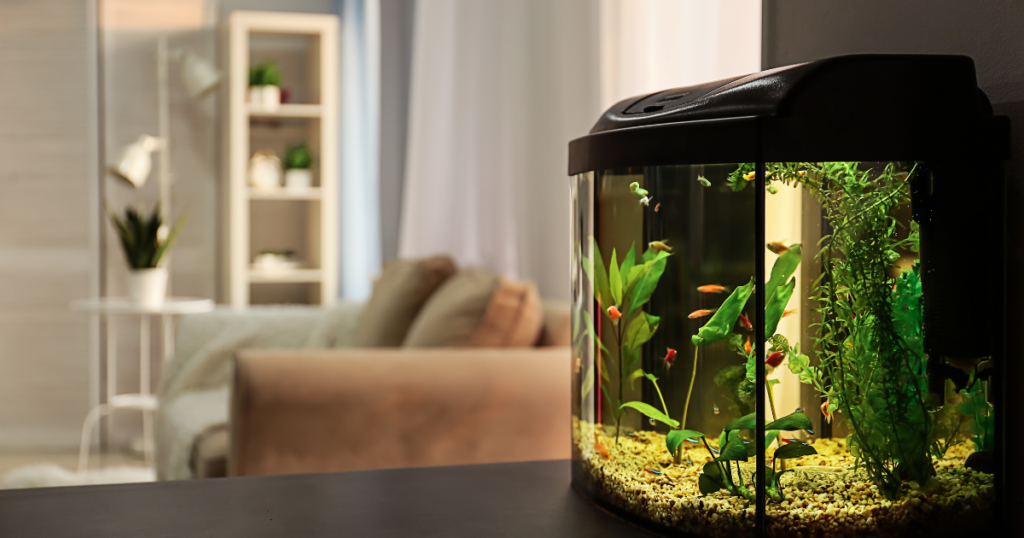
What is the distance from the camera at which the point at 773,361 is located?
21.4 inches

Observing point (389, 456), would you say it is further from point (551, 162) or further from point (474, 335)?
point (551, 162)

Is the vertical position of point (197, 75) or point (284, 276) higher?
point (197, 75)

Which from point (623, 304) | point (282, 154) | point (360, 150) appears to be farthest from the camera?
point (282, 154)

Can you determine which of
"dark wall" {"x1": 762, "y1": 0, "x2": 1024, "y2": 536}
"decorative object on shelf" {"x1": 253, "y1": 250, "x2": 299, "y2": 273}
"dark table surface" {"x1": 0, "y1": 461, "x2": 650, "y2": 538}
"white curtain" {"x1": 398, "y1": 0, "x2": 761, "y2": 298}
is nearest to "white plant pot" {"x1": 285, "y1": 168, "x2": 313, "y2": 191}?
"decorative object on shelf" {"x1": 253, "y1": 250, "x2": 299, "y2": 273}

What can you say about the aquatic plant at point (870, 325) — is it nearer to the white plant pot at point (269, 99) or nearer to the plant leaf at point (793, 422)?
the plant leaf at point (793, 422)

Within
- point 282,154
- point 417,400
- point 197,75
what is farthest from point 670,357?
point 282,154

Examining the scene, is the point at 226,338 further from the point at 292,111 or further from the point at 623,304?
the point at 623,304

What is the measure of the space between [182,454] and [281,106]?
2335mm

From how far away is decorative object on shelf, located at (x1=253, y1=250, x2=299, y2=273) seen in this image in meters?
4.18

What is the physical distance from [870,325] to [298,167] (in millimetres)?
3849

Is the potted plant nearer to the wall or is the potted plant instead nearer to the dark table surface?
the wall

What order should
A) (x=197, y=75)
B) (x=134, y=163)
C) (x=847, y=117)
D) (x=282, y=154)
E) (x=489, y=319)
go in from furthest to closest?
(x=282, y=154) < (x=197, y=75) < (x=134, y=163) < (x=489, y=319) < (x=847, y=117)

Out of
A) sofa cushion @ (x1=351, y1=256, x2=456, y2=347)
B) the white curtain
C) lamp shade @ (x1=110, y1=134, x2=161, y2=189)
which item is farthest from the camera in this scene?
lamp shade @ (x1=110, y1=134, x2=161, y2=189)

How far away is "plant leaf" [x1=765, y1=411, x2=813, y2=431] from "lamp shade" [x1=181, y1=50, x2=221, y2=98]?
3.91 m
